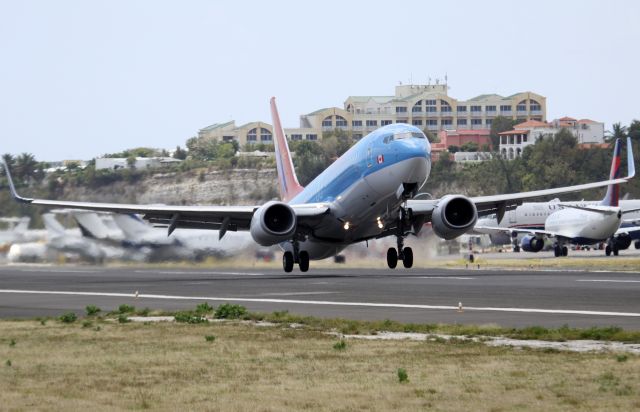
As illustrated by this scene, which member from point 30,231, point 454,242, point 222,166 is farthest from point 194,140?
point 30,231

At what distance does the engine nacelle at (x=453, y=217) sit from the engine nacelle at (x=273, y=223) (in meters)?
5.36

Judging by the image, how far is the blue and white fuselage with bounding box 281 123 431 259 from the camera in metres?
41.9

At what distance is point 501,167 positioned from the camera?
4894 inches

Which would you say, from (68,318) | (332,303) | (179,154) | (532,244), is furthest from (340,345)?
(179,154)

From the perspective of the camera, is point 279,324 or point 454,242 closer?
point 279,324

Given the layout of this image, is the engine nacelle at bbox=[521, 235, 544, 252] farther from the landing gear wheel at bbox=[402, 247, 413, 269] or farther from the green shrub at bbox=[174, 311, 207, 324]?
the green shrub at bbox=[174, 311, 207, 324]

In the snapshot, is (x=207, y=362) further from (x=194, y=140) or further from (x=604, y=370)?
(x=194, y=140)

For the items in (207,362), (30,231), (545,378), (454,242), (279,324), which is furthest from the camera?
(454,242)

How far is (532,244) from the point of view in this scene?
91.2 metres

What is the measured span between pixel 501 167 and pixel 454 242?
4381 cm

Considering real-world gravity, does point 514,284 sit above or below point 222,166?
below

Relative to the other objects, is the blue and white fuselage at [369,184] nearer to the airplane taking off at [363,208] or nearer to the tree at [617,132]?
the airplane taking off at [363,208]

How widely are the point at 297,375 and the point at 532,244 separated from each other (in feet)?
250

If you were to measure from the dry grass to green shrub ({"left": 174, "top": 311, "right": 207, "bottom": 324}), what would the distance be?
130 inches
